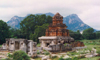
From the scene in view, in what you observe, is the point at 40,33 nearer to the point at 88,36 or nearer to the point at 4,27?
the point at 4,27

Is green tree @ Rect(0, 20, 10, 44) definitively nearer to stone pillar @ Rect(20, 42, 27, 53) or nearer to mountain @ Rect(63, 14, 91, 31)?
stone pillar @ Rect(20, 42, 27, 53)

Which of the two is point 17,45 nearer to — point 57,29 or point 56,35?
point 56,35

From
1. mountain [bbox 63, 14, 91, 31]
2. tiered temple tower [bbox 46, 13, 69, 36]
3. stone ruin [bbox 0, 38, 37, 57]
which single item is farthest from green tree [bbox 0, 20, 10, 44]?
mountain [bbox 63, 14, 91, 31]

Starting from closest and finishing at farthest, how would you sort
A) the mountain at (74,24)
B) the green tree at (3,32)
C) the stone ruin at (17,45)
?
the stone ruin at (17,45) < the green tree at (3,32) < the mountain at (74,24)

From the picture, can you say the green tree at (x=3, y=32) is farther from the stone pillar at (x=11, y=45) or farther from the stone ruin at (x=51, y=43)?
the stone pillar at (x=11, y=45)

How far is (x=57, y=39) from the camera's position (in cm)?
2450

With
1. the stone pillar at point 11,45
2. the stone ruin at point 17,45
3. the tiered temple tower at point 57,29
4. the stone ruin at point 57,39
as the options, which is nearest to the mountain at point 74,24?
the tiered temple tower at point 57,29

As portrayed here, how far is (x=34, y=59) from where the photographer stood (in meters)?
18.1

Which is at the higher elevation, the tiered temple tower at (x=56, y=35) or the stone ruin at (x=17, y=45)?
the tiered temple tower at (x=56, y=35)

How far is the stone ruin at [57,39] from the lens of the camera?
22.7 meters

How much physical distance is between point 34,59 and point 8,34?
85.5 feet

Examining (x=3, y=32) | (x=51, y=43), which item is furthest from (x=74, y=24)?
(x=51, y=43)

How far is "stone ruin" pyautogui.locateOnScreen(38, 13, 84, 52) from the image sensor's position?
74.5 ft

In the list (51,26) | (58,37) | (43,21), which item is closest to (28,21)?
(43,21)
